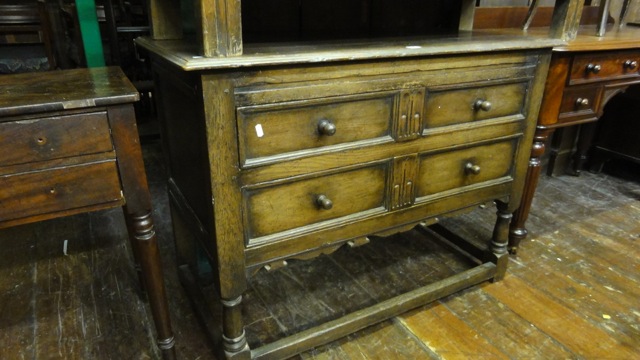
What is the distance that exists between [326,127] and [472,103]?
56 cm

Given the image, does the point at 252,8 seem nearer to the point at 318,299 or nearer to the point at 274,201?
the point at 274,201

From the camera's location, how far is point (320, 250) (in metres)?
1.33

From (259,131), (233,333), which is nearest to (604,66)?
(259,131)

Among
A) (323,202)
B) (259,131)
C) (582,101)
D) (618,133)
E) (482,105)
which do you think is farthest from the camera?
(618,133)

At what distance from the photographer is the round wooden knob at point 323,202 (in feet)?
4.06

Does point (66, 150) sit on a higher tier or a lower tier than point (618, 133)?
higher

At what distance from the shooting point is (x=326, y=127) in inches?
45.8

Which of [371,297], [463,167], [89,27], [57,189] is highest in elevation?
[89,27]

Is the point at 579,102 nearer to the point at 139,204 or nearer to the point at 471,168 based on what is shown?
the point at 471,168

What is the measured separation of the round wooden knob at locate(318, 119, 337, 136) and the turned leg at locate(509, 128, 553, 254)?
40.5 inches

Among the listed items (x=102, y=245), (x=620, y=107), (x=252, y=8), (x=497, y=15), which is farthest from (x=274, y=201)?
(x=620, y=107)

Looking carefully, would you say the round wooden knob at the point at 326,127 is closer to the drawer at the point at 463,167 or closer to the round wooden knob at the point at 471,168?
the drawer at the point at 463,167

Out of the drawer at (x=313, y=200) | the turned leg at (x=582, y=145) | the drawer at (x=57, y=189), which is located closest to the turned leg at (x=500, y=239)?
the drawer at (x=313, y=200)

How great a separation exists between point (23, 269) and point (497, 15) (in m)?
2.56
